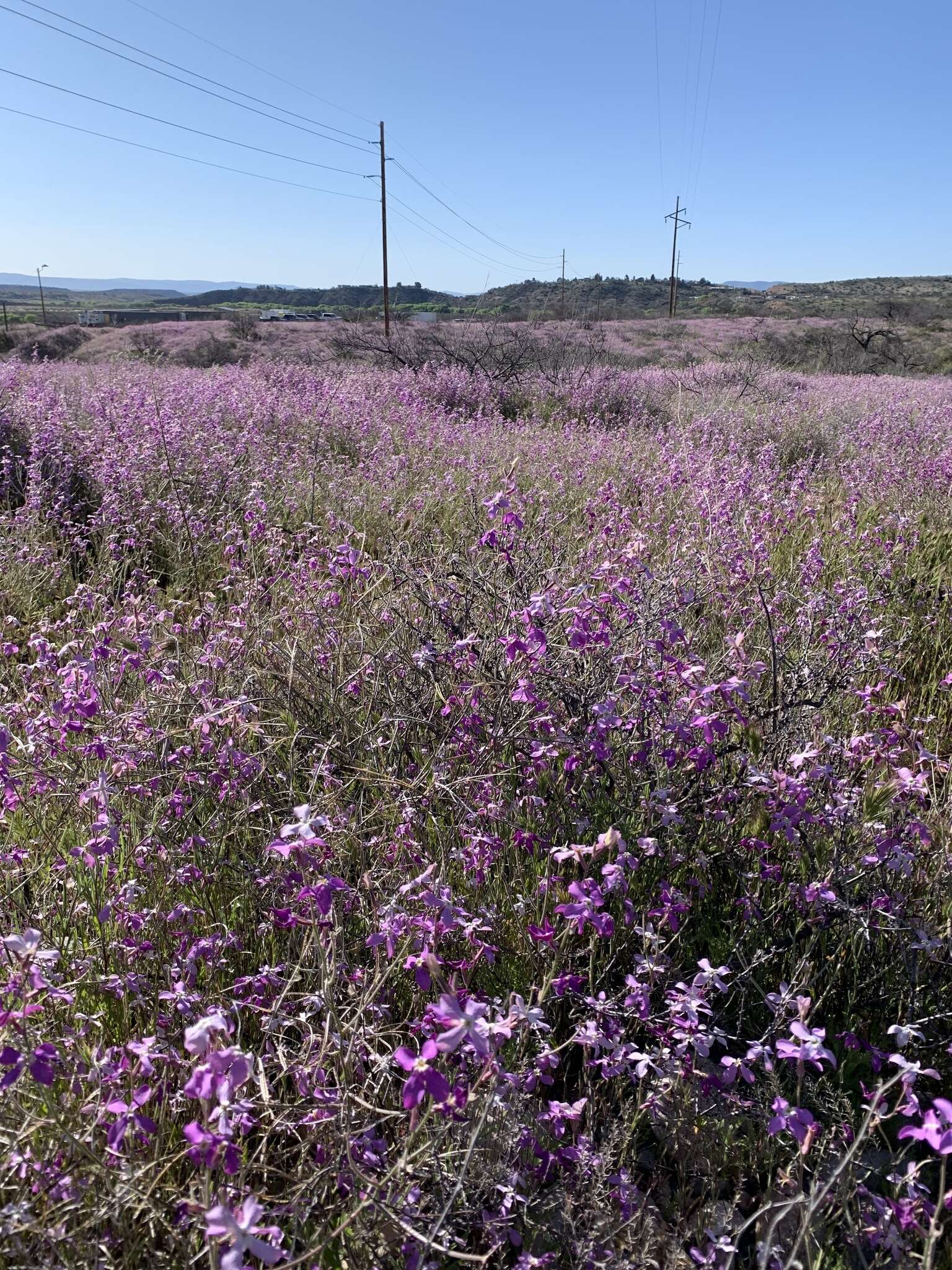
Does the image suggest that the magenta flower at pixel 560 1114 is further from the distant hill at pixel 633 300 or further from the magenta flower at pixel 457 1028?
the distant hill at pixel 633 300

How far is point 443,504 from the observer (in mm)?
6020

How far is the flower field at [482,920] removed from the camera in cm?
139

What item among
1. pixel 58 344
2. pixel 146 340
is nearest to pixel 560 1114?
pixel 146 340

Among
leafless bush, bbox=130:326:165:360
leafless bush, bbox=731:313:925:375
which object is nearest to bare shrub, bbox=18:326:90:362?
leafless bush, bbox=130:326:165:360

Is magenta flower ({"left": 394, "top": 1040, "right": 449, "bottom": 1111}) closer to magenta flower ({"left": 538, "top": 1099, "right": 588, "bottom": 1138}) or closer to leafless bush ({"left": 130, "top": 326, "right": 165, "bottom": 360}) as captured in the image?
magenta flower ({"left": 538, "top": 1099, "right": 588, "bottom": 1138})

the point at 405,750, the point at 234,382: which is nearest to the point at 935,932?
the point at 405,750

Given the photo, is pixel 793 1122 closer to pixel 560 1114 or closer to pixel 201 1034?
pixel 560 1114

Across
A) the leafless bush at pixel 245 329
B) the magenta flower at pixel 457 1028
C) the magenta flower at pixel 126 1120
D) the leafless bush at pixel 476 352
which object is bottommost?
the magenta flower at pixel 126 1120

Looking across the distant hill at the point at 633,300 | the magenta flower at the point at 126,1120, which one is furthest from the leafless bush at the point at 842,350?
the magenta flower at the point at 126,1120

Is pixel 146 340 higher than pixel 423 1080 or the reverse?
higher

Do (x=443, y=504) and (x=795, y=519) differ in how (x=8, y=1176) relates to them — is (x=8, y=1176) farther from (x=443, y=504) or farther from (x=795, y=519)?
(x=795, y=519)

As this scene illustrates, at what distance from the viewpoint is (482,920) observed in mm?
1973

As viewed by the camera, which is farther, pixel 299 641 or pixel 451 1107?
pixel 299 641

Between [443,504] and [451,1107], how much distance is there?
5058mm
